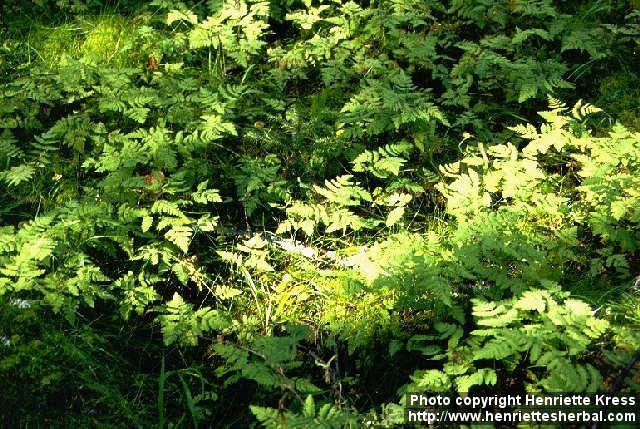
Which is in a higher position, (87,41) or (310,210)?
(87,41)

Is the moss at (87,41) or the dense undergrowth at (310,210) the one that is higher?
the moss at (87,41)

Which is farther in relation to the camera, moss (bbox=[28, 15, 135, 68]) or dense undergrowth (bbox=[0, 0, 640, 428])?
moss (bbox=[28, 15, 135, 68])

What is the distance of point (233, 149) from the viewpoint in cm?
413

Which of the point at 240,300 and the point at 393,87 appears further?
the point at 393,87

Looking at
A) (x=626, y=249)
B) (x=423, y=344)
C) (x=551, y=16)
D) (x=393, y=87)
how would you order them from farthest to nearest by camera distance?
(x=551, y=16) → (x=393, y=87) → (x=626, y=249) → (x=423, y=344)

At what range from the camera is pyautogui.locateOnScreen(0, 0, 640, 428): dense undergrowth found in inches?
109

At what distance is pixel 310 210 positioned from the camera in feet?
11.4

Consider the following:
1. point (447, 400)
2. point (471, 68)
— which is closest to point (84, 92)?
point (471, 68)

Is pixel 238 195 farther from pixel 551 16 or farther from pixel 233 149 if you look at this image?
pixel 551 16

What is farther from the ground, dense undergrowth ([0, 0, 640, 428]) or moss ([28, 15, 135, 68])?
moss ([28, 15, 135, 68])

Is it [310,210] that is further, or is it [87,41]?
[87,41]

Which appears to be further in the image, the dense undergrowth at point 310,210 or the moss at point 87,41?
the moss at point 87,41

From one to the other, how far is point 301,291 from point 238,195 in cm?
77

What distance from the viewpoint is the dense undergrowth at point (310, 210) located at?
2770 mm
